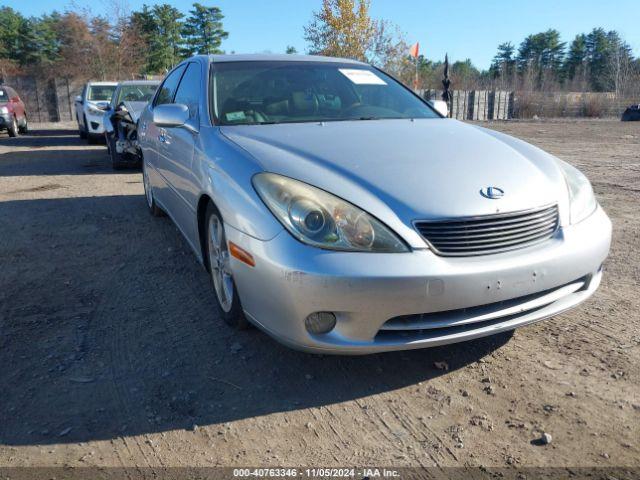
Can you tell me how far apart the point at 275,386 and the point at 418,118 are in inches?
86.2

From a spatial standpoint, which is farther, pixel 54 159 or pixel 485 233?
pixel 54 159

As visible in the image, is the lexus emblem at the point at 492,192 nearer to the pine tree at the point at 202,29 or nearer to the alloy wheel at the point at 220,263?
the alloy wheel at the point at 220,263

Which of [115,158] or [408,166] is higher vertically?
[408,166]

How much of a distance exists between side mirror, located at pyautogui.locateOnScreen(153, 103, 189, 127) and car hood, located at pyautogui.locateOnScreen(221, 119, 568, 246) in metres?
0.45

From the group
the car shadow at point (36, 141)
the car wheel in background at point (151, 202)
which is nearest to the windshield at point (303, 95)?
the car wheel in background at point (151, 202)

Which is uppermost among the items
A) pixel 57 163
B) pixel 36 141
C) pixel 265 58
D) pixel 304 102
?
pixel 265 58

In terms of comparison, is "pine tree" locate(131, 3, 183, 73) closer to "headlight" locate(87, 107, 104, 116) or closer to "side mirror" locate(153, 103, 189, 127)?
"headlight" locate(87, 107, 104, 116)

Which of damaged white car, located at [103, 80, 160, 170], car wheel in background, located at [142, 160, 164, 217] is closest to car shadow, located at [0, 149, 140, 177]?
damaged white car, located at [103, 80, 160, 170]

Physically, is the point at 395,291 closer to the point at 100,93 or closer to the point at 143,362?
the point at 143,362

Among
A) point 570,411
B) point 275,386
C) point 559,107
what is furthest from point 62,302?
point 559,107

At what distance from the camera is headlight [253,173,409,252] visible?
7.50 feet

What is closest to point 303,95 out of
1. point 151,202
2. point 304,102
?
point 304,102

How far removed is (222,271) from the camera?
3.11m

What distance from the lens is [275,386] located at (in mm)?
2598
